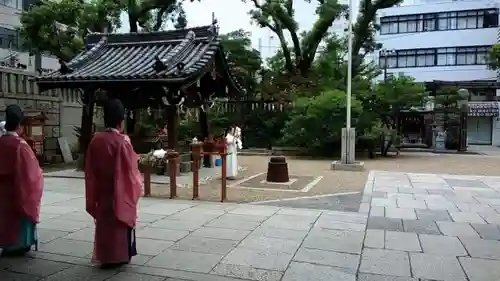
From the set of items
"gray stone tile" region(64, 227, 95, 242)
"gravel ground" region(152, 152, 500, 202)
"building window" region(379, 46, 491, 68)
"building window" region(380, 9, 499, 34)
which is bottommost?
"gravel ground" region(152, 152, 500, 202)

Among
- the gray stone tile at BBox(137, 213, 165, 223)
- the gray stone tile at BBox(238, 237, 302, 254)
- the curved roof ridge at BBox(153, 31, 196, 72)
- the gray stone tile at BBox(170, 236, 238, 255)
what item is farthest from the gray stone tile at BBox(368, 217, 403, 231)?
the curved roof ridge at BBox(153, 31, 196, 72)

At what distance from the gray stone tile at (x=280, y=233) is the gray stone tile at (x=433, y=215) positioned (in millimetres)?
2280

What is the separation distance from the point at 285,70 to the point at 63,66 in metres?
16.1

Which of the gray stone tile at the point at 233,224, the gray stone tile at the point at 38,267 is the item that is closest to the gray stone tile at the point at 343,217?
the gray stone tile at the point at 233,224

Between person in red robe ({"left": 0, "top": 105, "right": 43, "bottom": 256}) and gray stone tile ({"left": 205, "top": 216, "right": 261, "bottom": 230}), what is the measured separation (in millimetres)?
2374

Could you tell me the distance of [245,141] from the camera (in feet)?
76.3

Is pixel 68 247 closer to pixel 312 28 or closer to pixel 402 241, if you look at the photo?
pixel 402 241

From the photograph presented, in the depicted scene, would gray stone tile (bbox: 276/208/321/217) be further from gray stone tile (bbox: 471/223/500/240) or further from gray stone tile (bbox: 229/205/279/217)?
gray stone tile (bbox: 471/223/500/240)

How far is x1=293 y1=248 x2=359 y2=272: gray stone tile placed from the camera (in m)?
4.62

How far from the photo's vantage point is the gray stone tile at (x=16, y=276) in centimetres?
413

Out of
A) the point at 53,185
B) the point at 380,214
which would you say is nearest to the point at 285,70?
the point at 53,185

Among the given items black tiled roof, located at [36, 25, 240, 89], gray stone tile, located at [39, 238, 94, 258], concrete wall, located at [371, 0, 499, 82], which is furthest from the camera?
concrete wall, located at [371, 0, 499, 82]

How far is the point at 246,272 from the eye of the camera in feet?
14.4

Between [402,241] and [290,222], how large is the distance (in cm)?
161
